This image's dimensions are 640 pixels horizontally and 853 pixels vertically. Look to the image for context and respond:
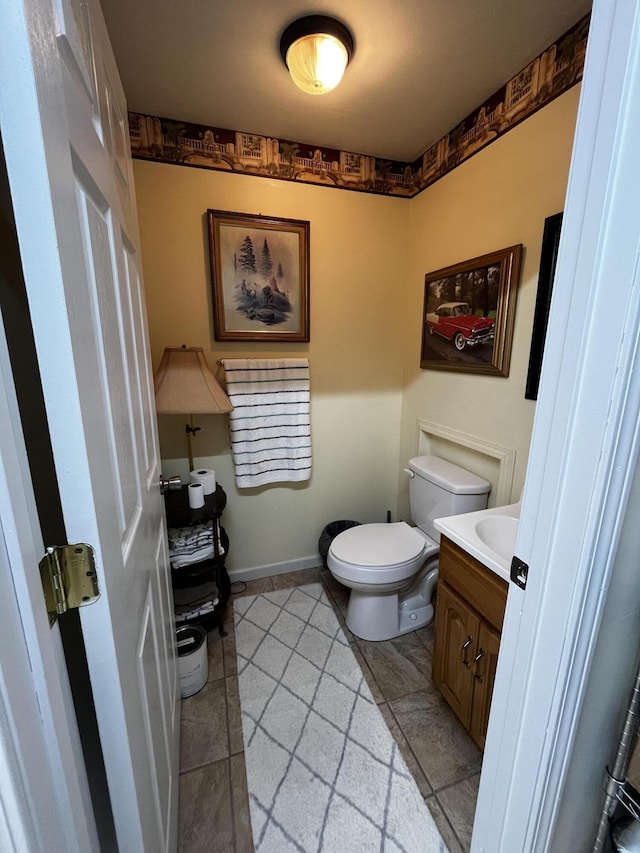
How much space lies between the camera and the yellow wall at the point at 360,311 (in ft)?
4.63

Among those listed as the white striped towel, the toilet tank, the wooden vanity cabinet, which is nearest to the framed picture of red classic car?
the toilet tank

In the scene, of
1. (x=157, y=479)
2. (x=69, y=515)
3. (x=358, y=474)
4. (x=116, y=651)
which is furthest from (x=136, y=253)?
(x=358, y=474)

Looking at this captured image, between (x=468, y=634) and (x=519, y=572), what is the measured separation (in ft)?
2.14

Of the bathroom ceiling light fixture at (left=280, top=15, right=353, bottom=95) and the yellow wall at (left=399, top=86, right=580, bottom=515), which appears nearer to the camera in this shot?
the bathroom ceiling light fixture at (left=280, top=15, right=353, bottom=95)

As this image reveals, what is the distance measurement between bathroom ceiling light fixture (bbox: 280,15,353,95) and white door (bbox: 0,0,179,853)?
64cm

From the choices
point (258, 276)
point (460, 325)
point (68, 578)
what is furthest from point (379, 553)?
point (258, 276)

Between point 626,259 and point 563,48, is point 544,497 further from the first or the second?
point 563,48

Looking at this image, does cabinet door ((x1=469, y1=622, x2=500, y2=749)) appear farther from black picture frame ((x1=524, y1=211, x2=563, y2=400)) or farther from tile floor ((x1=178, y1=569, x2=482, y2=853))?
black picture frame ((x1=524, y1=211, x2=563, y2=400))

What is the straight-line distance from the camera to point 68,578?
48cm

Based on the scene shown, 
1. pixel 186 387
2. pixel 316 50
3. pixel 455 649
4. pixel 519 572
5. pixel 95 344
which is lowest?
pixel 455 649

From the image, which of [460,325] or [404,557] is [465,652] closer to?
[404,557]

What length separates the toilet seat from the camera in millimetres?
1578

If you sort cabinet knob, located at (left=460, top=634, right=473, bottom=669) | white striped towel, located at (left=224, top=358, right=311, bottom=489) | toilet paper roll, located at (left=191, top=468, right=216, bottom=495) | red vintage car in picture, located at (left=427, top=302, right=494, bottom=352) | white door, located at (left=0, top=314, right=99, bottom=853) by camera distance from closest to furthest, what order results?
white door, located at (left=0, top=314, right=99, bottom=853) < cabinet knob, located at (left=460, top=634, right=473, bottom=669) < red vintage car in picture, located at (left=427, top=302, right=494, bottom=352) < toilet paper roll, located at (left=191, top=468, right=216, bottom=495) < white striped towel, located at (left=224, top=358, right=311, bottom=489)

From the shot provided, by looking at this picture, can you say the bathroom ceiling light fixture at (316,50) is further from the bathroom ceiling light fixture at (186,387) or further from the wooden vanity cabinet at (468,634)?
the wooden vanity cabinet at (468,634)
